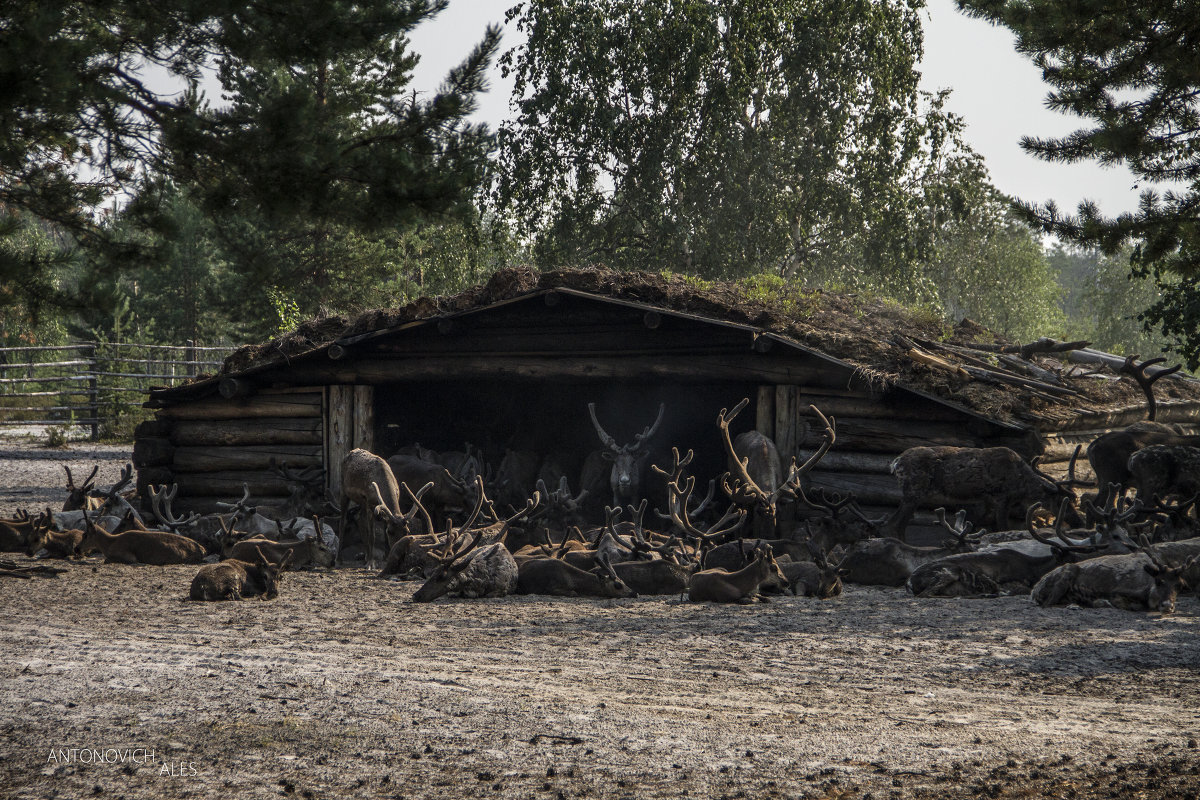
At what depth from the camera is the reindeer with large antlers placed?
12320 millimetres

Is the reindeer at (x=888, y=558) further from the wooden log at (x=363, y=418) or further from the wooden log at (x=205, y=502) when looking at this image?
the wooden log at (x=205, y=502)

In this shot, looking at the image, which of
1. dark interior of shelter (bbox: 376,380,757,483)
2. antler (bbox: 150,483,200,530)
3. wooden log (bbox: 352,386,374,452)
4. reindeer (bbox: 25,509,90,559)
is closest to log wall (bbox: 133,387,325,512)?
wooden log (bbox: 352,386,374,452)

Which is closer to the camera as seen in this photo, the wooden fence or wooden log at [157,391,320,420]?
wooden log at [157,391,320,420]

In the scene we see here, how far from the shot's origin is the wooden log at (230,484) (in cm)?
1619

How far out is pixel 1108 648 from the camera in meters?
7.60

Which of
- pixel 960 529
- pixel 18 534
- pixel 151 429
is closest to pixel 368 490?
pixel 18 534

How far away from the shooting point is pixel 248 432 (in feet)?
53.4

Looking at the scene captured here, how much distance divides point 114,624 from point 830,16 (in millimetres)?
30640

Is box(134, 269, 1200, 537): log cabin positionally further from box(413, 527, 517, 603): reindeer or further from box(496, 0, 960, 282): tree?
box(496, 0, 960, 282): tree

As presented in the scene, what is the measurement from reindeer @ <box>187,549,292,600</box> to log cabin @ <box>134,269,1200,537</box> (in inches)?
215

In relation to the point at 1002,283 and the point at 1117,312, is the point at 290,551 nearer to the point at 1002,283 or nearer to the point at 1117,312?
the point at 1002,283

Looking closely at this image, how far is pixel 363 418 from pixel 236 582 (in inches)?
245

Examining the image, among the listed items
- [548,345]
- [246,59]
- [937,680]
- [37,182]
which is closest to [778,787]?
[937,680]

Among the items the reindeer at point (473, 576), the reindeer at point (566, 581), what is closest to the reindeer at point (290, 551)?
the reindeer at point (473, 576)
